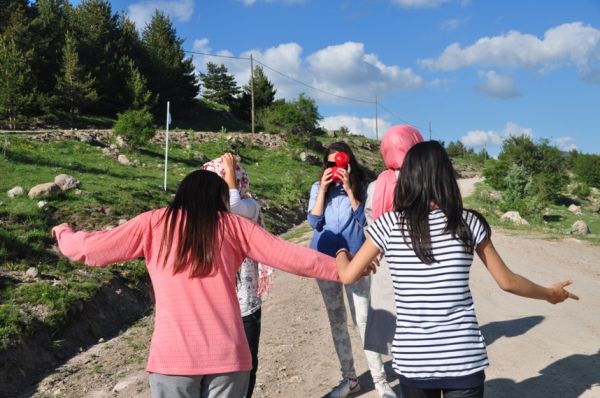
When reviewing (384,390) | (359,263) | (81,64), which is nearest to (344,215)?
(384,390)

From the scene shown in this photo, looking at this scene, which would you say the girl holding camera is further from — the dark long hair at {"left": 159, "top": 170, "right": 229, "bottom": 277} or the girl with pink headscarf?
the dark long hair at {"left": 159, "top": 170, "right": 229, "bottom": 277}

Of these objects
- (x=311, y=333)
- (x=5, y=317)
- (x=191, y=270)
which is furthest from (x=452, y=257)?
(x=5, y=317)

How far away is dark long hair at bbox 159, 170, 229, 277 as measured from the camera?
237 cm

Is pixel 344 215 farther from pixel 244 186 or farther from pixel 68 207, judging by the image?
pixel 68 207

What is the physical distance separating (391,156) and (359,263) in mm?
809

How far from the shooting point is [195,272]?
237 centimetres

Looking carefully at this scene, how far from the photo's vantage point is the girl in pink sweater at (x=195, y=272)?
234 centimetres

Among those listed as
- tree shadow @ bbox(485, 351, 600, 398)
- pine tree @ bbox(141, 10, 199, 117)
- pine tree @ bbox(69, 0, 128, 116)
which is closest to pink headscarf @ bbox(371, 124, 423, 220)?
tree shadow @ bbox(485, 351, 600, 398)

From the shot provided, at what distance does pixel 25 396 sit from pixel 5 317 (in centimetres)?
135

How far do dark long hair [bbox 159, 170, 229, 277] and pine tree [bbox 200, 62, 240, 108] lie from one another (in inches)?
2032

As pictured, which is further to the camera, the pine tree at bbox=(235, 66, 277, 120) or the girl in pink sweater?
the pine tree at bbox=(235, 66, 277, 120)

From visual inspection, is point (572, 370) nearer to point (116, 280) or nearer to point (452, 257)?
point (452, 257)

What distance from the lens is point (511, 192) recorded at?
2544 cm

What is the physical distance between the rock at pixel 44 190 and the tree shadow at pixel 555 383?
374 inches
